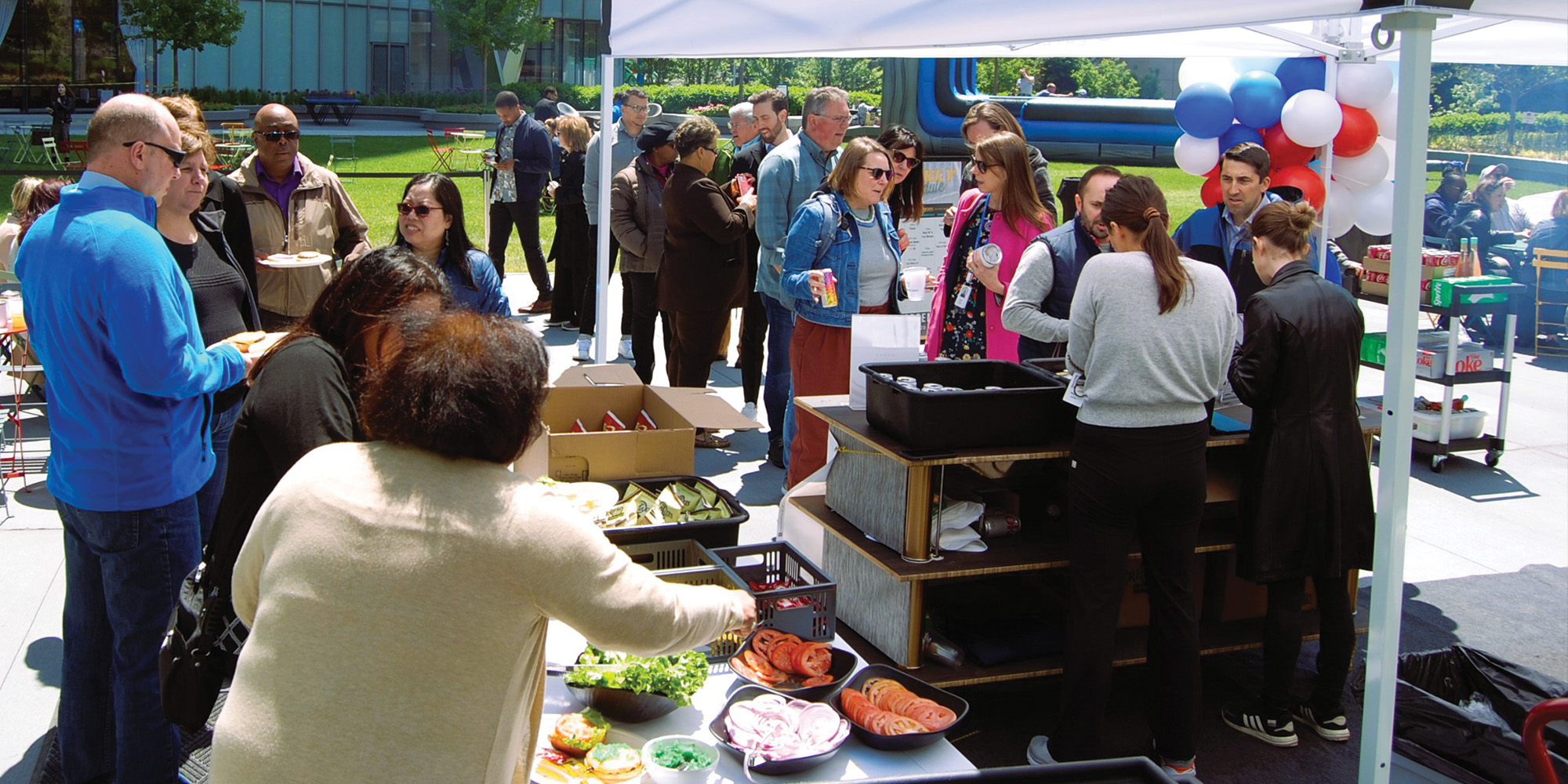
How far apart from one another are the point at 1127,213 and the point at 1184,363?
46 centimetres

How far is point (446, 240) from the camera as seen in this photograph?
413 centimetres

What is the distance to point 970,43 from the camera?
12.1ft

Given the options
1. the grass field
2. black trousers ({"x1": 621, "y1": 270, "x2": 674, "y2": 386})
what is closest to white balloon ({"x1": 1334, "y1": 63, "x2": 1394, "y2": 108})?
black trousers ({"x1": 621, "y1": 270, "x2": 674, "y2": 386})

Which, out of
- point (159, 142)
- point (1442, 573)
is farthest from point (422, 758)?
point (1442, 573)

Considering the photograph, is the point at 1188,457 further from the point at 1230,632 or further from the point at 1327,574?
the point at 1230,632

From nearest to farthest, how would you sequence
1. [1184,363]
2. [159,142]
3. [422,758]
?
1. [422,758]
2. [159,142]
3. [1184,363]

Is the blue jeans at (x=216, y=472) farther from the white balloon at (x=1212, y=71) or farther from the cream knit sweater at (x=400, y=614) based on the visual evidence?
the white balloon at (x=1212, y=71)

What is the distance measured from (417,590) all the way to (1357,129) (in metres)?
6.21

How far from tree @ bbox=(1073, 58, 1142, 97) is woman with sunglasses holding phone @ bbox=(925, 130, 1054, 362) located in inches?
1512

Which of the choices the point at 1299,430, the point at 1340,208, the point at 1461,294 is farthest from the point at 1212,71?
the point at 1299,430

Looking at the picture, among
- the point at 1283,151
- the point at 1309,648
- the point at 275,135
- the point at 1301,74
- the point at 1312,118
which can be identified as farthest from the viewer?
the point at 1301,74

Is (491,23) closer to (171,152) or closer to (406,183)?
(406,183)

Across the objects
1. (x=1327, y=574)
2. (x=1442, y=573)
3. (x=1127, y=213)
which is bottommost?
(x=1442, y=573)

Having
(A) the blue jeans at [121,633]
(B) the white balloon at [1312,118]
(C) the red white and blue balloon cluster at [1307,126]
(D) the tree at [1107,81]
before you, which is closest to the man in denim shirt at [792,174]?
(C) the red white and blue balloon cluster at [1307,126]
